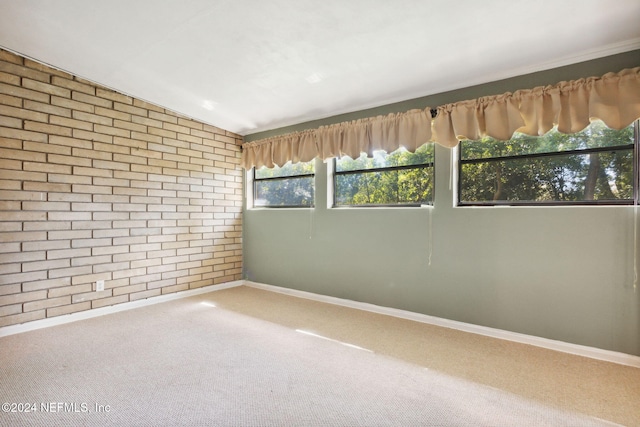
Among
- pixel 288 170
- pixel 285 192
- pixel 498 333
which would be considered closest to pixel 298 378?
pixel 498 333

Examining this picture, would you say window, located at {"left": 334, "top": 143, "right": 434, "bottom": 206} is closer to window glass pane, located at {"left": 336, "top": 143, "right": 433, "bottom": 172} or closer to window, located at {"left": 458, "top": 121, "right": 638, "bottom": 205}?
window glass pane, located at {"left": 336, "top": 143, "right": 433, "bottom": 172}

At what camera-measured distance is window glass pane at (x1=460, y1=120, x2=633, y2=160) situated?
236 cm

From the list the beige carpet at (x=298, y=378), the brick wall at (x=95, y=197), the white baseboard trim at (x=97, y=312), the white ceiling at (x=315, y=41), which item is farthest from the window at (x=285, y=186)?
the beige carpet at (x=298, y=378)

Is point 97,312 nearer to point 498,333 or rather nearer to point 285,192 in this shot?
point 285,192

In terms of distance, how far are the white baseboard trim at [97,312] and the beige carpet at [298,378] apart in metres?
0.14

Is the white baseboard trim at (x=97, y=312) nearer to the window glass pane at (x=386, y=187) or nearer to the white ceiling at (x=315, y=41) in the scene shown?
the window glass pane at (x=386, y=187)

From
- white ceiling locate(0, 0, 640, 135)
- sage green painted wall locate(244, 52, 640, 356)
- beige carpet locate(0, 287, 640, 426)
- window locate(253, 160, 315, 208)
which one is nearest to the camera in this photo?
beige carpet locate(0, 287, 640, 426)

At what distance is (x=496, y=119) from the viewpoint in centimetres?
264

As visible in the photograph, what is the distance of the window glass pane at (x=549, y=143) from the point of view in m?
2.36

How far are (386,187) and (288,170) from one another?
61.0 inches

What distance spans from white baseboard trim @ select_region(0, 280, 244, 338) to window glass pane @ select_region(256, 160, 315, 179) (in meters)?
1.76

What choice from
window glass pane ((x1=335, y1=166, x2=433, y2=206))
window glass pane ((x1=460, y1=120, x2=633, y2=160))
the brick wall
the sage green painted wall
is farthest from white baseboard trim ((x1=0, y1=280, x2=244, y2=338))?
window glass pane ((x1=460, y1=120, x2=633, y2=160))

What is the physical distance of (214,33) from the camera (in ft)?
7.89

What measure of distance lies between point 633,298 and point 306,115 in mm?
3498
